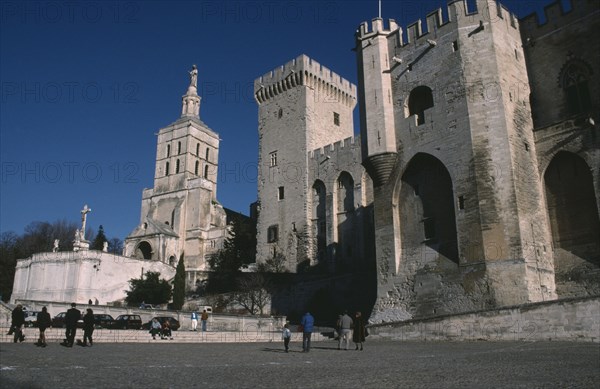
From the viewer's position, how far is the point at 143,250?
182ft

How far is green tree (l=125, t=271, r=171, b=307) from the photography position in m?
42.3

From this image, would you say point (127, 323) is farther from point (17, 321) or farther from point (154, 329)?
point (17, 321)

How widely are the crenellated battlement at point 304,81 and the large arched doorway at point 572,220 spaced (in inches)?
1116

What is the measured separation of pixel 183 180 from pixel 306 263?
28.6 metres

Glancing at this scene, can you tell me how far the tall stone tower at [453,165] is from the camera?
1866 centimetres

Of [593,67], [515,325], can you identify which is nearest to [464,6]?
[593,67]

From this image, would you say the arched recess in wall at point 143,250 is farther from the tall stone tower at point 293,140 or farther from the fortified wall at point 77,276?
the tall stone tower at point 293,140

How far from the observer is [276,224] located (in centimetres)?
4400

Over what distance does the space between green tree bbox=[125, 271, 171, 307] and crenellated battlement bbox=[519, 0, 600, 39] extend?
3296cm

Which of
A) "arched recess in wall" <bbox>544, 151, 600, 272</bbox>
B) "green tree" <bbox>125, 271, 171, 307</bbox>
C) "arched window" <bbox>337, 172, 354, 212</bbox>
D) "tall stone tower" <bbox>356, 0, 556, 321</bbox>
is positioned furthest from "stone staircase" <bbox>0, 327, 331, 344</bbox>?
"green tree" <bbox>125, 271, 171, 307</bbox>

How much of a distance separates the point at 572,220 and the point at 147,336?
16.8m

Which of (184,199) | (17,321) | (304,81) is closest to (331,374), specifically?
(17,321)

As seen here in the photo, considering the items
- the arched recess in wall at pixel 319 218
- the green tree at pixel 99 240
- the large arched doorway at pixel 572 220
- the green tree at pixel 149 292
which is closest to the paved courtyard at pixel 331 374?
the large arched doorway at pixel 572 220

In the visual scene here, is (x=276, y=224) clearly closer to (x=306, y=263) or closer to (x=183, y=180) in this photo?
(x=306, y=263)
